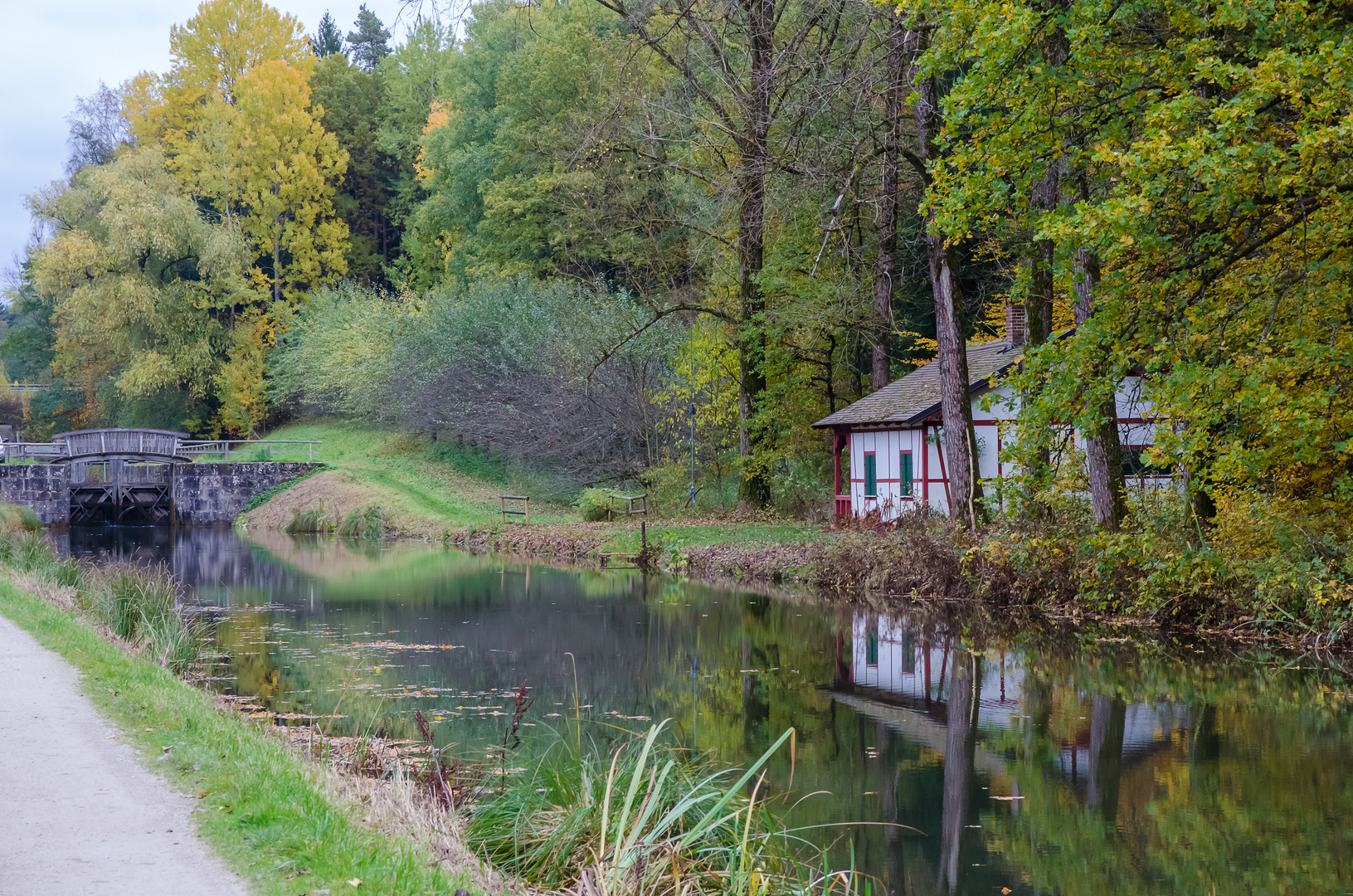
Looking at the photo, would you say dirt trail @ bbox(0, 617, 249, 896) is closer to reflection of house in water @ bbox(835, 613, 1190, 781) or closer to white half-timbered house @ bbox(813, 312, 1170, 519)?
reflection of house in water @ bbox(835, 613, 1190, 781)

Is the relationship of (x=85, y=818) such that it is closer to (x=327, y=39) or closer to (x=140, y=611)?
(x=140, y=611)

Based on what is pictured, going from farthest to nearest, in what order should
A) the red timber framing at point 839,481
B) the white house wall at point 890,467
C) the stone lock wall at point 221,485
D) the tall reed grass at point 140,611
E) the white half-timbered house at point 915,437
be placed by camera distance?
the stone lock wall at point 221,485 < the red timber framing at point 839,481 < the white house wall at point 890,467 < the white half-timbered house at point 915,437 < the tall reed grass at point 140,611

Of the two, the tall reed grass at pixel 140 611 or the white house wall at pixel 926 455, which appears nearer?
the tall reed grass at pixel 140 611

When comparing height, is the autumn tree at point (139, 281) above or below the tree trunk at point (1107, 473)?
above

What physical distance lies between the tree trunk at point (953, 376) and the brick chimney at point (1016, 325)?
6.11 meters

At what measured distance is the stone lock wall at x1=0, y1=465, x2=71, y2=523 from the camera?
4259 centimetres

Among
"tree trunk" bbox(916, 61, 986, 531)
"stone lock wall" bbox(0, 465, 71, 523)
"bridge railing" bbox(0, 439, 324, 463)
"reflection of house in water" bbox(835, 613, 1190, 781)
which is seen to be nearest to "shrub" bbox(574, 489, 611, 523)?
"tree trunk" bbox(916, 61, 986, 531)

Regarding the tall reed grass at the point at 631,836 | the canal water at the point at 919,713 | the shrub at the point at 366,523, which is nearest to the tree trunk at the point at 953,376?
the canal water at the point at 919,713

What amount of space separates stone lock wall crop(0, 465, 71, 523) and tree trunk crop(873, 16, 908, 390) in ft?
105

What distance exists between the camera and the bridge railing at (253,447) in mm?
46644

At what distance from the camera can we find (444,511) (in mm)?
36812

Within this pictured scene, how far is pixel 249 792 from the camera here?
590 cm

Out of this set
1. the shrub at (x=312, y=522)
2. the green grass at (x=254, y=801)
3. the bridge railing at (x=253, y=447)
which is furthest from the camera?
the bridge railing at (x=253, y=447)

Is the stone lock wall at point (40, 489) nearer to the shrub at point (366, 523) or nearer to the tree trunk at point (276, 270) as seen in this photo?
the shrub at point (366, 523)
